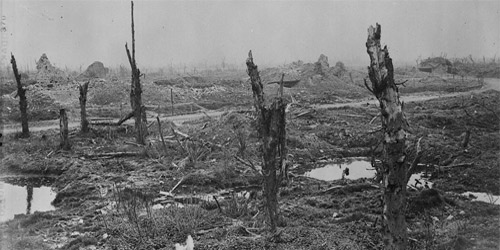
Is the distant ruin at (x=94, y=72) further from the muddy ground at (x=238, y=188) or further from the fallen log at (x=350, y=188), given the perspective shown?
the fallen log at (x=350, y=188)

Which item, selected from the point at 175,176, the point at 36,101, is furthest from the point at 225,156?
the point at 36,101

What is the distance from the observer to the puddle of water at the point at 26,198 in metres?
9.63

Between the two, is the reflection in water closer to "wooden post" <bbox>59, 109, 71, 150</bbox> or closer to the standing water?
"wooden post" <bbox>59, 109, 71, 150</bbox>

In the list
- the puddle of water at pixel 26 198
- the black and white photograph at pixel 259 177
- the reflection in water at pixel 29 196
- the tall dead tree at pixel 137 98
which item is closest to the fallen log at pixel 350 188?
the black and white photograph at pixel 259 177

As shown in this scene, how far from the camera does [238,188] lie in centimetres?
1044

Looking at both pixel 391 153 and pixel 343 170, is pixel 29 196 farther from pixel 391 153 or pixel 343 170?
pixel 391 153

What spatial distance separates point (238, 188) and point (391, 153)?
5.98m

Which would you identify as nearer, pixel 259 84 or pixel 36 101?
pixel 259 84

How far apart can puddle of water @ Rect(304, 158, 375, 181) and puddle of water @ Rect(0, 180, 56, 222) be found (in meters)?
6.57

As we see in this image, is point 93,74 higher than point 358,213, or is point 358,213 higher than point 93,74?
point 93,74

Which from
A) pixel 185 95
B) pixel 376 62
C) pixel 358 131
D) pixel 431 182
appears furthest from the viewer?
pixel 185 95

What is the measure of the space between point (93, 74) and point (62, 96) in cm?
1001

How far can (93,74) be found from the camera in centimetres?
3522

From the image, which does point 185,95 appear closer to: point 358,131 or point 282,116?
point 358,131
